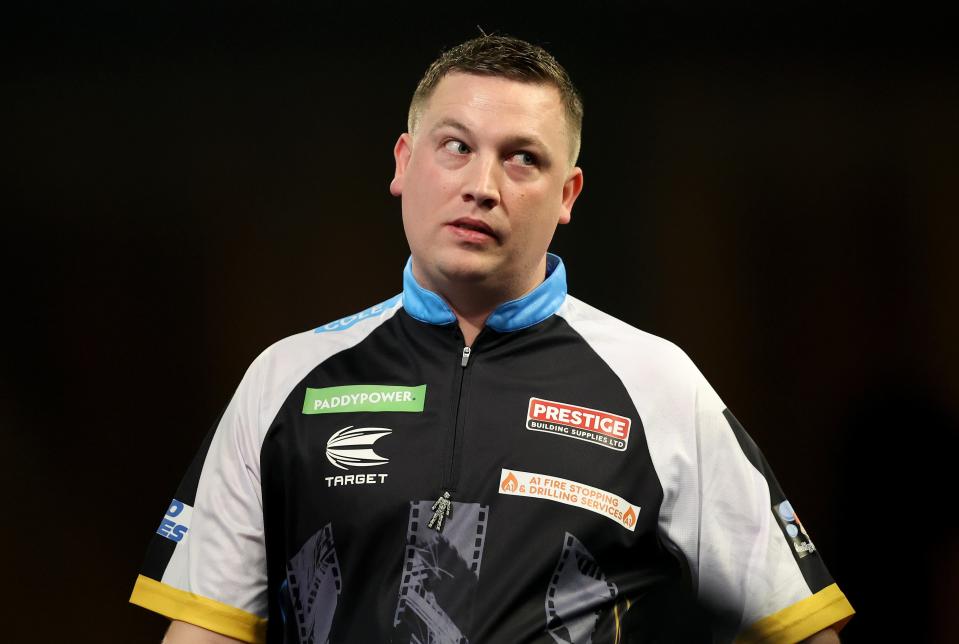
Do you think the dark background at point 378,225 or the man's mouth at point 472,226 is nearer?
the man's mouth at point 472,226

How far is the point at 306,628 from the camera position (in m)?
1.32

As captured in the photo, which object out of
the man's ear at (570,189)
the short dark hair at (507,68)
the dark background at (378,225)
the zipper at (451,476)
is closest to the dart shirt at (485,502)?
the zipper at (451,476)

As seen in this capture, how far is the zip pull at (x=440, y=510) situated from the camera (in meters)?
1.28

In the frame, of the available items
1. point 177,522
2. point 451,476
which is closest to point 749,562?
point 451,476

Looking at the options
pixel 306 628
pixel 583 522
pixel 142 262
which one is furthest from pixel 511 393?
pixel 142 262

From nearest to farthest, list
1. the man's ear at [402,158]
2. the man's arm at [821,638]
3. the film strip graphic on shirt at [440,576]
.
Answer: the film strip graphic on shirt at [440,576]
the man's arm at [821,638]
the man's ear at [402,158]

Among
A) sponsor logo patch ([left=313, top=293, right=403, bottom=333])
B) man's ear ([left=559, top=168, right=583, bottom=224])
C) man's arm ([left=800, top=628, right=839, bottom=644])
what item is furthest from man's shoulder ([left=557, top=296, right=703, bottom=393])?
man's arm ([left=800, top=628, right=839, bottom=644])

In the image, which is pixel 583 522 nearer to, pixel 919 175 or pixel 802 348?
pixel 802 348

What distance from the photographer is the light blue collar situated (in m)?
1.39

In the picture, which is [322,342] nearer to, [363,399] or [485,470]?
[363,399]

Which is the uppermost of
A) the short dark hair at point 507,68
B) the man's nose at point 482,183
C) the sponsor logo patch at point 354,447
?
the short dark hair at point 507,68

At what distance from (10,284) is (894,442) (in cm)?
164

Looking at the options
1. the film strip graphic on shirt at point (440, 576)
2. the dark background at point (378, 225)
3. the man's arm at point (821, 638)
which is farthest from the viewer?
the dark background at point (378, 225)

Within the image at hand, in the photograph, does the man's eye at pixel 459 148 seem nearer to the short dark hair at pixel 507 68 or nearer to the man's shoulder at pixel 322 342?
the short dark hair at pixel 507 68
